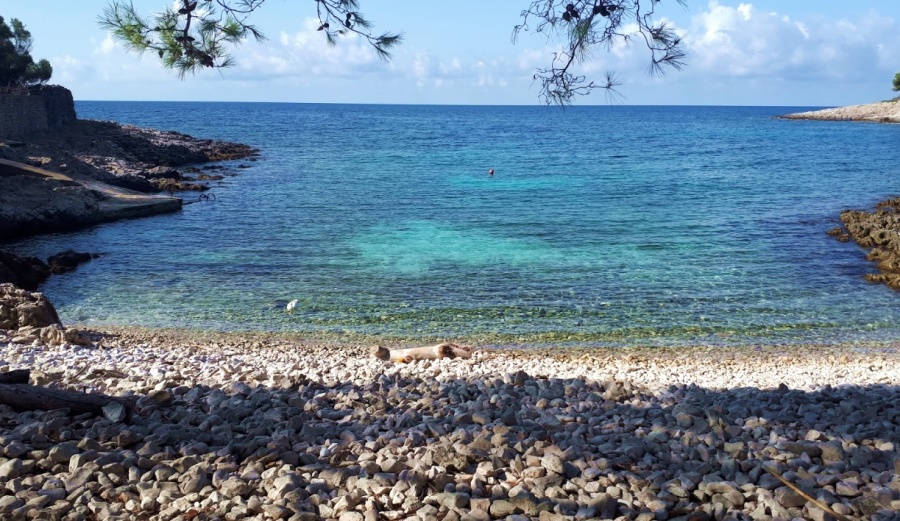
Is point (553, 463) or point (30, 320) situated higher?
point (553, 463)

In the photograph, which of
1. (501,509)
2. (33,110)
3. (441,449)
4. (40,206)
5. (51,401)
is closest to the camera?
(501,509)

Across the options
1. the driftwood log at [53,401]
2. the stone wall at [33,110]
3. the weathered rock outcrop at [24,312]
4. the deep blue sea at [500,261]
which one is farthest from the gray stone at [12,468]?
the stone wall at [33,110]

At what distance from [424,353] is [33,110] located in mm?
35226

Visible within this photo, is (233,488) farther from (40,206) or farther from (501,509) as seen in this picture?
(40,206)

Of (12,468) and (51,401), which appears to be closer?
(12,468)

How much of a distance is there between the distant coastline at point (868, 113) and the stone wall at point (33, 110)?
91.6 m

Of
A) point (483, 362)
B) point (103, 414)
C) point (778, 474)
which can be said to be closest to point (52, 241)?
point (483, 362)

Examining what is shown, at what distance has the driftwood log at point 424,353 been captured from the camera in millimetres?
10703

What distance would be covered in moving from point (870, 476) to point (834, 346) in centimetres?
828

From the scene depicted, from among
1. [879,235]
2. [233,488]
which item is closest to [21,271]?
[233,488]

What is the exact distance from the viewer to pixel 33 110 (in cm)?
3781

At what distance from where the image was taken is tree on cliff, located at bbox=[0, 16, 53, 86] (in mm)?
41781

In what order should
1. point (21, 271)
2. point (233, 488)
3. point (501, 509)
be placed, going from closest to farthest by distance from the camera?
point (501, 509) < point (233, 488) < point (21, 271)

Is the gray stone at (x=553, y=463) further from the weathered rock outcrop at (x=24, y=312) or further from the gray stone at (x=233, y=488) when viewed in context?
the weathered rock outcrop at (x=24, y=312)
